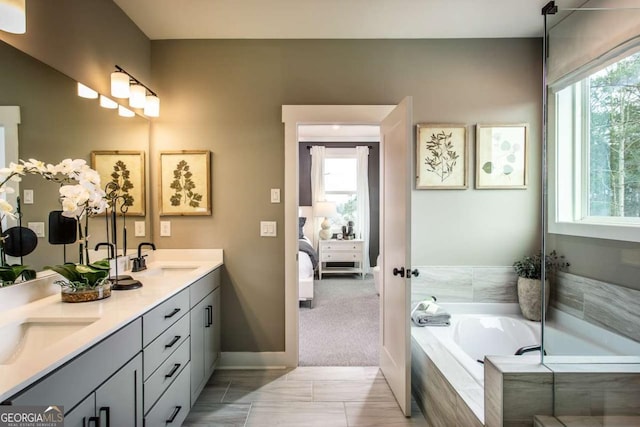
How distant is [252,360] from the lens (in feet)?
8.43

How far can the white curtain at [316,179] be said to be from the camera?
6.11m

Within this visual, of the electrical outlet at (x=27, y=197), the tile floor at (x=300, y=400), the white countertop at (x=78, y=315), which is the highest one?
the electrical outlet at (x=27, y=197)

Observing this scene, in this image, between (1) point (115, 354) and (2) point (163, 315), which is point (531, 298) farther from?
(1) point (115, 354)

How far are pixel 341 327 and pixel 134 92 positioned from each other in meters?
2.84

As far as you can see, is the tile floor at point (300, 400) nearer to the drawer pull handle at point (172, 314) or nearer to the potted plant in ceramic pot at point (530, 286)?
the drawer pull handle at point (172, 314)

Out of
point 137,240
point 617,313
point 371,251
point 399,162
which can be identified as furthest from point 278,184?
point 371,251

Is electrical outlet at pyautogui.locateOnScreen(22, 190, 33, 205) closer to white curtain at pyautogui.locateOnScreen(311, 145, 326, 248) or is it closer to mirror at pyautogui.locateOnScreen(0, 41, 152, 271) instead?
mirror at pyautogui.locateOnScreen(0, 41, 152, 271)

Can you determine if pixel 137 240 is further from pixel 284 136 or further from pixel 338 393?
pixel 338 393

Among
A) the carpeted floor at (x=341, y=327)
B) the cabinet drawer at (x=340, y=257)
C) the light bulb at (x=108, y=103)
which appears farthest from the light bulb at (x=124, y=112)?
the cabinet drawer at (x=340, y=257)

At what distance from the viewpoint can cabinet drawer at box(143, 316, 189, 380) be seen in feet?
4.73

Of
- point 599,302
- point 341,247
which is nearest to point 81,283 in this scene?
point 599,302

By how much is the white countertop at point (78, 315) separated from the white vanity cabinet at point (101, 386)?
3cm

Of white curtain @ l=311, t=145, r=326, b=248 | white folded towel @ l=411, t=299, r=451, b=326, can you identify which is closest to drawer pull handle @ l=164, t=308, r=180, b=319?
white folded towel @ l=411, t=299, r=451, b=326

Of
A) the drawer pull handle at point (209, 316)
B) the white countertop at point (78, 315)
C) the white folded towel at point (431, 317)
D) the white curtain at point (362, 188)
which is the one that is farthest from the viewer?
the white curtain at point (362, 188)
